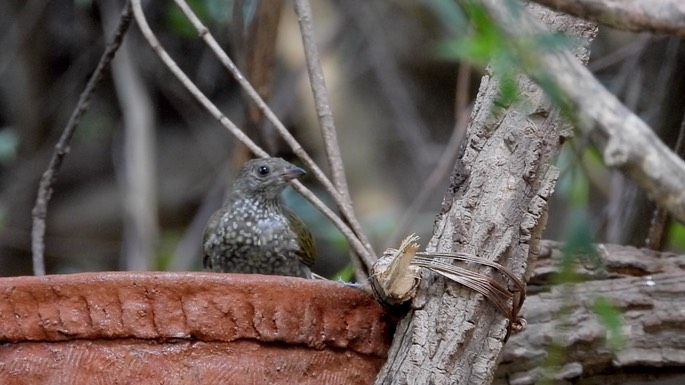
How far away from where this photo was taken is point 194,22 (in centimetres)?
261

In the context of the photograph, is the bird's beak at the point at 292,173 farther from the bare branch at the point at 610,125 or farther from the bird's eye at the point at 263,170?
the bare branch at the point at 610,125

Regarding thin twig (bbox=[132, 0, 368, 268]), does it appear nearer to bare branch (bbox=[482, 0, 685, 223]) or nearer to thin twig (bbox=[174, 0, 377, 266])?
thin twig (bbox=[174, 0, 377, 266])

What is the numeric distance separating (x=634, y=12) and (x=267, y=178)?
254 centimetres

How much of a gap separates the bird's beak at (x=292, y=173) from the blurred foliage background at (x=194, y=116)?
140cm

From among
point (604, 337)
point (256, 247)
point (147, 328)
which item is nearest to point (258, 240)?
point (256, 247)

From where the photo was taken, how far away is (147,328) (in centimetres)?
196

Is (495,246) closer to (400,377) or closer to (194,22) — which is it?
(400,377)

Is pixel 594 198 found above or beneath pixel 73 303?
above

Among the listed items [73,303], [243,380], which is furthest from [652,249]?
[73,303]

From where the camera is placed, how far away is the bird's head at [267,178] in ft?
11.2

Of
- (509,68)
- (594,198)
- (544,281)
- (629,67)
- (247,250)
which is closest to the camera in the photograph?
(509,68)

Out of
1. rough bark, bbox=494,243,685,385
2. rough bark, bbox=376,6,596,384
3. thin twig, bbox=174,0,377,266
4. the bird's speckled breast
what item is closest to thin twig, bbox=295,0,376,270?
thin twig, bbox=174,0,377,266

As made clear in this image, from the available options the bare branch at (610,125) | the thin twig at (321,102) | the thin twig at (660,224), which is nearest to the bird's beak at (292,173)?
the thin twig at (321,102)

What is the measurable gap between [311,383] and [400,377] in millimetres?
185
